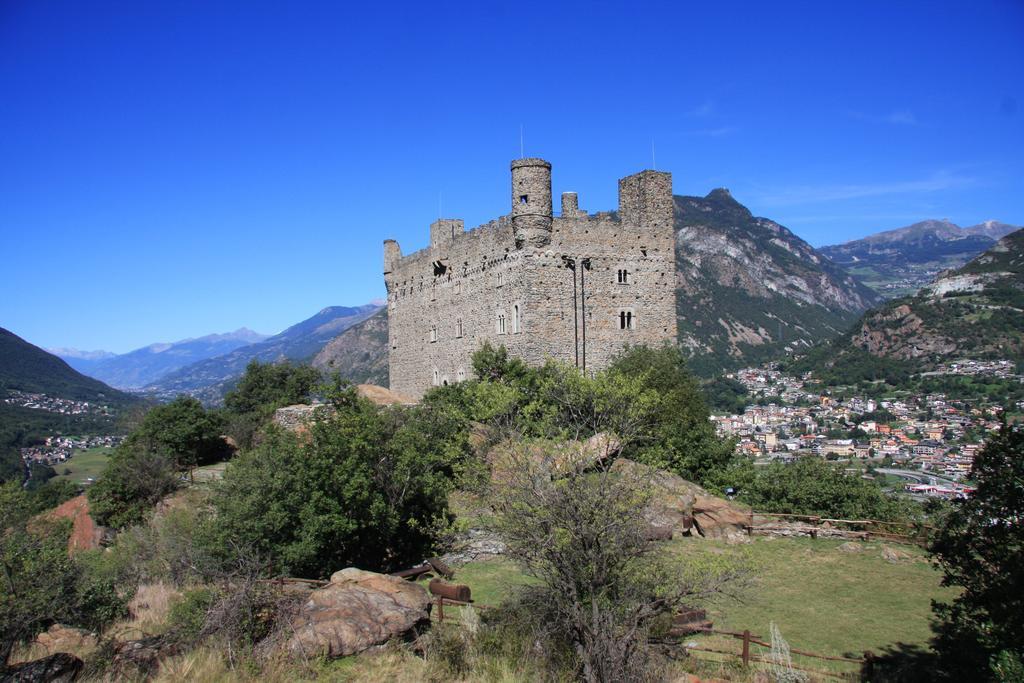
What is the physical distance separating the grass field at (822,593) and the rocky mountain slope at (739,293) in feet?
317

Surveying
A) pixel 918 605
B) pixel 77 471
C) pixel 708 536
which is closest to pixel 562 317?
pixel 708 536

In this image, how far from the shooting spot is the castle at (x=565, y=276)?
3042 centimetres

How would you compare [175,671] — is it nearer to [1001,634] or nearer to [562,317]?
[1001,634]

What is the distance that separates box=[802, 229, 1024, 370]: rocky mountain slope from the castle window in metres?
71.0

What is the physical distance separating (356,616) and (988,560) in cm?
970

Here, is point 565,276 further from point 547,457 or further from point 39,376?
point 39,376

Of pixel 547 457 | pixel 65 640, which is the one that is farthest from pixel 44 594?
pixel 547 457

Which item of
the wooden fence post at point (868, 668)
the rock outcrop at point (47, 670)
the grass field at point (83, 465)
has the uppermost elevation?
the rock outcrop at point (47, 670)

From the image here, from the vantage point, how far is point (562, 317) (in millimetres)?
30938

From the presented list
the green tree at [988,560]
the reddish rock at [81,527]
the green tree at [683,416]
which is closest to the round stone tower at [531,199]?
the green tree at [683,416]

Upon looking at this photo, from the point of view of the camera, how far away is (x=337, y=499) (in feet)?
57.9

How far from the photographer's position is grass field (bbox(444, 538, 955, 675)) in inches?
586

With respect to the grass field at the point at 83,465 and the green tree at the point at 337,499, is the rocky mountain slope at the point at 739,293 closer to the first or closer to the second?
the grass field at the point at 83,465

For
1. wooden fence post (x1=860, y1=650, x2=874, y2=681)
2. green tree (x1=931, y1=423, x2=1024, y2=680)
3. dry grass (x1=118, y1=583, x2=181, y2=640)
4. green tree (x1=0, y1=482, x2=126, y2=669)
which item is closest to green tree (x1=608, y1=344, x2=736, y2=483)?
wooden fence post (x1=860, y1=650, x2=874, y2=681)
